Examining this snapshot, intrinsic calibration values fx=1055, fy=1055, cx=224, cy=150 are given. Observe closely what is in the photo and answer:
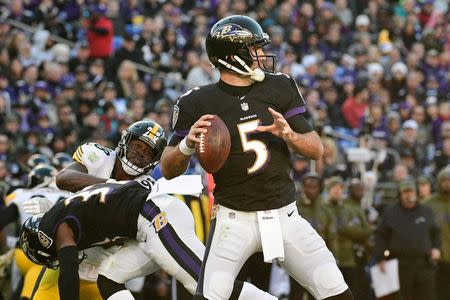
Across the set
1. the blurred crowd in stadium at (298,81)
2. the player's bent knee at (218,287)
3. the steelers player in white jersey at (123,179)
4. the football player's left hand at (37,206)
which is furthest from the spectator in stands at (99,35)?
the player's bent knee at (218,287)

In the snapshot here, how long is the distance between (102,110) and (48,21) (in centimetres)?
198

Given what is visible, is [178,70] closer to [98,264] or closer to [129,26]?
[129,26]

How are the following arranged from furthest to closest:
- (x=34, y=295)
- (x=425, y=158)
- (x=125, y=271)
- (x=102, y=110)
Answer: (x=425, y=158)
(x=102, y=110)
(x=34, y=295)
(x=125, y=271)

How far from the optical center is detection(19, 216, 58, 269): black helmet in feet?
19.7

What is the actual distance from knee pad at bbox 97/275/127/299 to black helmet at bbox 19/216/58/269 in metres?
0.34

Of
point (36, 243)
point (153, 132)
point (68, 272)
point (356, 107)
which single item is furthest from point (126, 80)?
point (68, 272)

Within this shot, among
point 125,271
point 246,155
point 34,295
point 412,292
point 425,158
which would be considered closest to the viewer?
point 246,155

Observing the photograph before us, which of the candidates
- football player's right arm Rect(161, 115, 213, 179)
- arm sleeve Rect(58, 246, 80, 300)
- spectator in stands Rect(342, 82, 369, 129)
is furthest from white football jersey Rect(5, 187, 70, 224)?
spectator in stands Rect(342, 82, 369, 129)

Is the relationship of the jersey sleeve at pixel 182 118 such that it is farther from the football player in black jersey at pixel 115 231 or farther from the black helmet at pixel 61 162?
the black helmet at pixel 61 162

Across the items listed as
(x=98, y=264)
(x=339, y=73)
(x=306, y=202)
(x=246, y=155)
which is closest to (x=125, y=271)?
(x=98, y=264)

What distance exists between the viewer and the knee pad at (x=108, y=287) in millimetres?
5957

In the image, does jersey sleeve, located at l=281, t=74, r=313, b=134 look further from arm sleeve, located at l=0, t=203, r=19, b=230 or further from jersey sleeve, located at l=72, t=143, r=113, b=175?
arm sleeve, located at l=0, t=203, r=19, b=230

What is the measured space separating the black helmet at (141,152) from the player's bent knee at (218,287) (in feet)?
4.97

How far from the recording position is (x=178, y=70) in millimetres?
14086
